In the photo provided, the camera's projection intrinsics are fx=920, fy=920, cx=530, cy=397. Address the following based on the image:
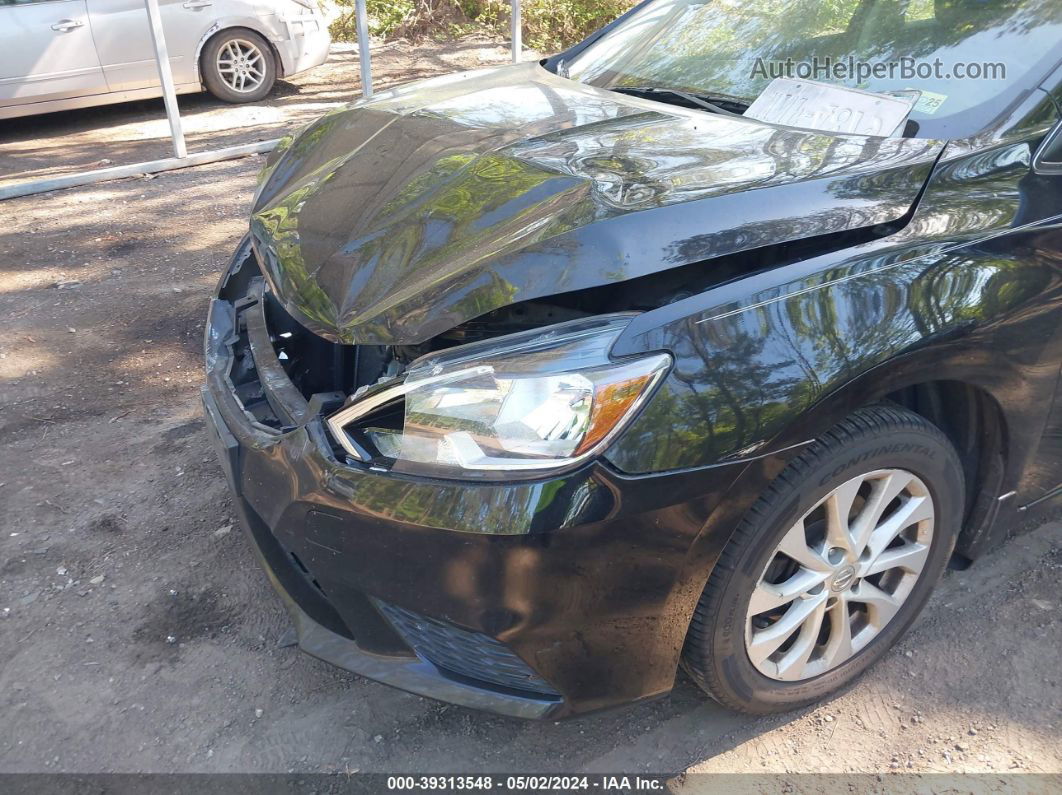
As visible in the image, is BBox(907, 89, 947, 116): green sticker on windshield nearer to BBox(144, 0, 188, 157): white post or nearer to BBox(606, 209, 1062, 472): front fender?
BBox(606, 209, 1062, 472): front fender

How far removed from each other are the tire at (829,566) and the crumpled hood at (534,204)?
0.48 m

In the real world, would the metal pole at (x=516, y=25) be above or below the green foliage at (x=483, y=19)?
above

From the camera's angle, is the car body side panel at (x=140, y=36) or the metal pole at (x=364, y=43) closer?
the metal pole at (x=364, y=43)

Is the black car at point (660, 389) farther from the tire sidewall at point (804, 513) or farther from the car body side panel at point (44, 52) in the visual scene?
the car body side panel at point (44, 52)

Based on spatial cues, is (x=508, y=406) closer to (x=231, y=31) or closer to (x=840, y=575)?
(x=840, y=575)

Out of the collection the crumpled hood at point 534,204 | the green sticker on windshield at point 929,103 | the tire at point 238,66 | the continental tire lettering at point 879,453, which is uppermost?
the green sticker on windshield at point 929,103

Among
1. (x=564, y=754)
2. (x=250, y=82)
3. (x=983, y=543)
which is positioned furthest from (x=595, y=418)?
(x=250, y=82)

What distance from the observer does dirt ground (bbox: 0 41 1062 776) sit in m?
2.16

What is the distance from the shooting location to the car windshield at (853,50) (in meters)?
2.27

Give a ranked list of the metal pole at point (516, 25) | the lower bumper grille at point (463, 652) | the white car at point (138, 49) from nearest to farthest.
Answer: the lower bumper grille at point (463, 652), the white car at point (138, 49), the metal pole at point (516, 25)

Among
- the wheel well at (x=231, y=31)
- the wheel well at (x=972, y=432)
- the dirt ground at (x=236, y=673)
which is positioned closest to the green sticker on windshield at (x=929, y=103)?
the wheel well at (x=972, y=432)

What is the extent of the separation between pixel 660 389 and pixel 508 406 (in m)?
0.29

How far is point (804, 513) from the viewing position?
1.90 meters

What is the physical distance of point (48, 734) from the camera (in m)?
2.19
